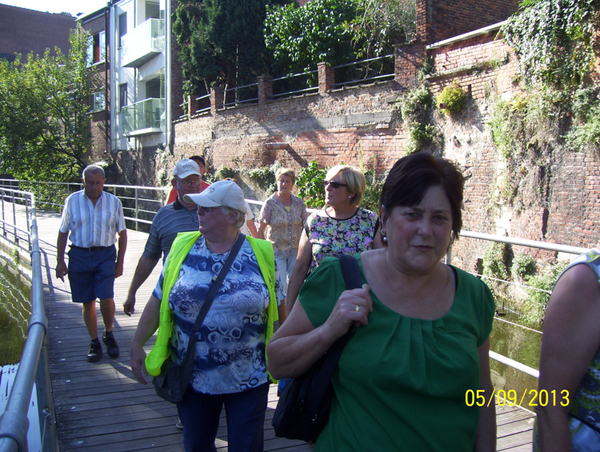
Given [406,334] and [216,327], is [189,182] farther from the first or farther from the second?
[406,334]

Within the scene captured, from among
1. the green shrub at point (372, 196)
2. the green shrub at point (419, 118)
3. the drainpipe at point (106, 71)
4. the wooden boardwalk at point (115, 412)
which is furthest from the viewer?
the drainpipe at point (106, 71)

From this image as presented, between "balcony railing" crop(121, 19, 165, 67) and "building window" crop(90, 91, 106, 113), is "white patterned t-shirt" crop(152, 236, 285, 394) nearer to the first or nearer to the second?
"balcony railing" crop(121, 19, 165, 67)

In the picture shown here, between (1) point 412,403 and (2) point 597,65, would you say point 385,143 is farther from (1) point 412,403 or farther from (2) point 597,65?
(1) point 412,403

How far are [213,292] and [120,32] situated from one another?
2748 centimetres

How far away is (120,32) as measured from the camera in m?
26.5

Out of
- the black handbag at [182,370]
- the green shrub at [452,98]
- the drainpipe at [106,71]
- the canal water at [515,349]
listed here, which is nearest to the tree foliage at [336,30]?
the green shrub at [452,98]

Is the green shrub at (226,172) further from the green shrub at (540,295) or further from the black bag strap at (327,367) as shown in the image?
the black bag strap at (327,367)

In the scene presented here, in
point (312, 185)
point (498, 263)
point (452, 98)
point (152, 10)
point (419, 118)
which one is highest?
point (152, 10)

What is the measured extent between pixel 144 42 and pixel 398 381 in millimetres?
24406

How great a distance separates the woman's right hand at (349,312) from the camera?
1614 mm

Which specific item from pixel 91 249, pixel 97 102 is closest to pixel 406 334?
pixel 91 249

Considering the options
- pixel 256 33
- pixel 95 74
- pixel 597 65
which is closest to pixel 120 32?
pixel 95 74

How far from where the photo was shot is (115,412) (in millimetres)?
3904

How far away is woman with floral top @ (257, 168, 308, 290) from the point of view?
5.29 meters
